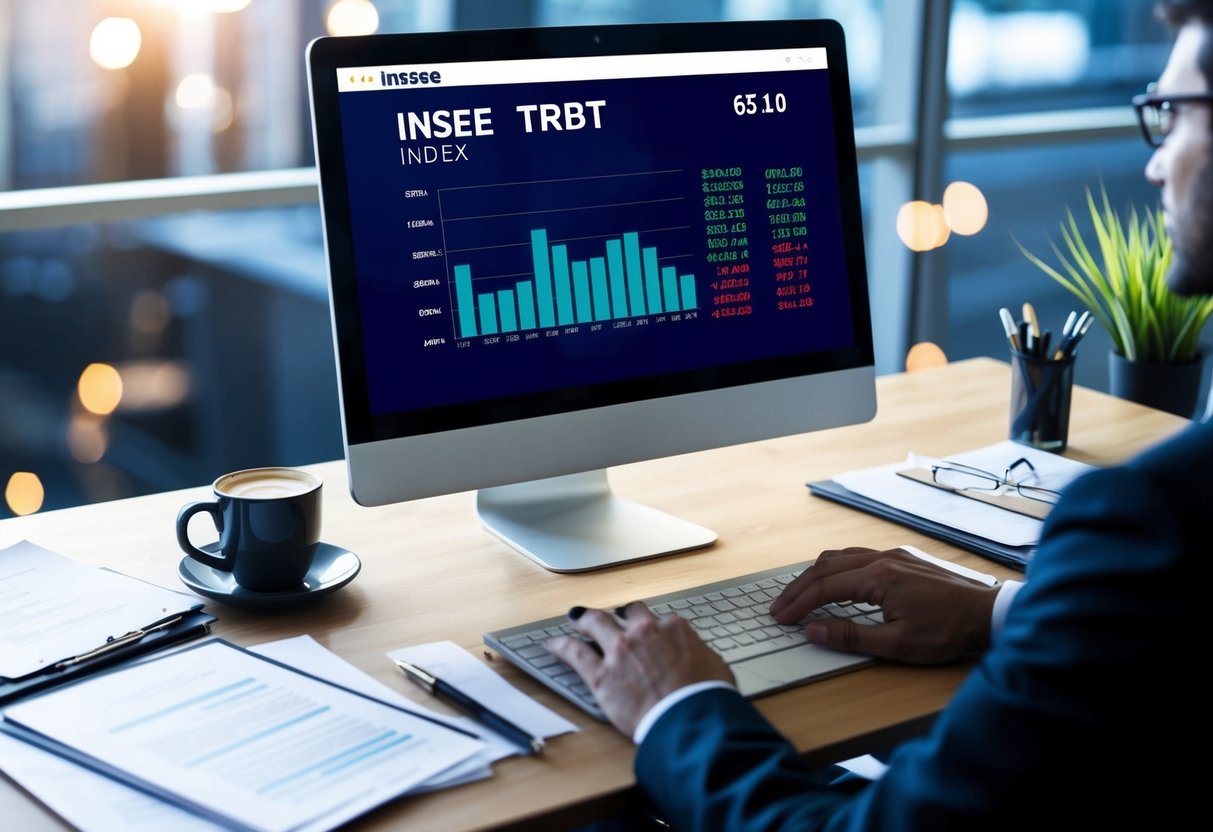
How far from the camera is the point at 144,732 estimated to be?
3.02 feet

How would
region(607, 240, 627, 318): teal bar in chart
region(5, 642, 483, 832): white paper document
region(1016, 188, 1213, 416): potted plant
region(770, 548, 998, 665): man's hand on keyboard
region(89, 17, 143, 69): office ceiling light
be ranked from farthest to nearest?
region(89, 17, 143, 69): office ceiling light < region(1016, 188, 1213, 416): potted plant < region(607, 240, 627, 318): teal bar in chart < region(770, 548, 998, 665): man's hand on keyboard < region(5, 642, 483, 832): white paper document

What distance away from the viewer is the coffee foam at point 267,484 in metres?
1.19

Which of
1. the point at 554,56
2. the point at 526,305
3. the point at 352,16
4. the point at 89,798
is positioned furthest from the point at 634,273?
the point at 352,16

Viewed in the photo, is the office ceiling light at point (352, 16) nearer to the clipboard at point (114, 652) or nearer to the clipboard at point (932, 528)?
the clipboard at point (932, 528)

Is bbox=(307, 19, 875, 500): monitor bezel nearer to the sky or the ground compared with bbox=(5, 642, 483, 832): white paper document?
nearer to the sky

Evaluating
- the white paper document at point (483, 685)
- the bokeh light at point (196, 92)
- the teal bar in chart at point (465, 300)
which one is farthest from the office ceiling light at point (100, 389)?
the white paper document at point (483, 685)

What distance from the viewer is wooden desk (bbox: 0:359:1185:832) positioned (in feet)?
2.95

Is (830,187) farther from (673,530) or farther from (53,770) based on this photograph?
(53,770)

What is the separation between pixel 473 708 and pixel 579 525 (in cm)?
42

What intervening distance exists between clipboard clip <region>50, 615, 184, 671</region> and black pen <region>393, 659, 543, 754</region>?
215mm

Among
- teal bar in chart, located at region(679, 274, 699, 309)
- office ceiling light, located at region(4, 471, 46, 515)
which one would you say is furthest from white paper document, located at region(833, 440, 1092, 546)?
office ceiling light, located at region(4, 471, 46, 515)

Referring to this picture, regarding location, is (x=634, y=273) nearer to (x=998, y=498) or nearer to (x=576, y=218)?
(x=576, y=218)

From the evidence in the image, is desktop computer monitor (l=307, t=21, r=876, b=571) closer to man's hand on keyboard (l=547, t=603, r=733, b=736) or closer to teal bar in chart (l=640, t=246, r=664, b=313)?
teal bar in chart (l=640, t=246, r=664, b=313)

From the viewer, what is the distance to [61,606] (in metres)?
1.12
